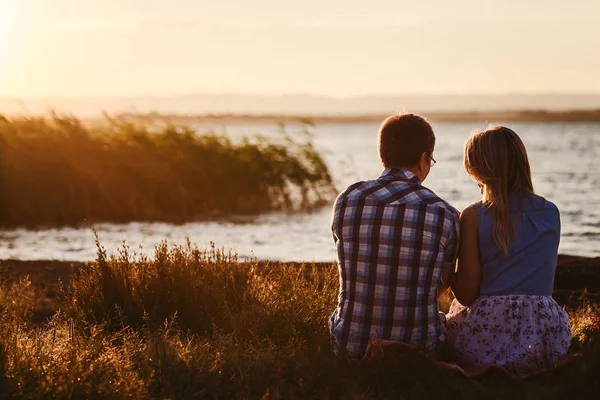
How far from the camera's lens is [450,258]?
507cm

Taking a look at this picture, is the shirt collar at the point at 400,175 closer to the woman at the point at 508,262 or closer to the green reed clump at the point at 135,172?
the woman at the point at 508,262

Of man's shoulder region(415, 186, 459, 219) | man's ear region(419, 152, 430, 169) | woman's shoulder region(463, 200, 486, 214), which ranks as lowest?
woman's shoulder region(463, 200, 486, 214)

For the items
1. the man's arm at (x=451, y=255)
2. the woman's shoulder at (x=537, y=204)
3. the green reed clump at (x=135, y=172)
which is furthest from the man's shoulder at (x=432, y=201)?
the green reed clump at (x=135, y=172)

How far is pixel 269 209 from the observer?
706 inches

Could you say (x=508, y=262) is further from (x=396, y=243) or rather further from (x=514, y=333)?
(x=396, y=243)

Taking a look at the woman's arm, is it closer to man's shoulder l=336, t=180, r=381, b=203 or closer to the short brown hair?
the short brown hair

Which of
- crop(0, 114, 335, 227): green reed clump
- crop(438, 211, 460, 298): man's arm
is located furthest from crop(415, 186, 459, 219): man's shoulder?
crop(0, 114, 335, 227): green reed clump

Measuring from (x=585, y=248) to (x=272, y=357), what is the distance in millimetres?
8930

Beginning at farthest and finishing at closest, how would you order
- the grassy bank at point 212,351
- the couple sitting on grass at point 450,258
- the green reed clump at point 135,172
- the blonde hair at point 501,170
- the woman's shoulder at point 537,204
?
the green reed clump at point 135,172
the woman's shoulder at point 537,204
the blonde hair at point 501,170
the couple sitting on grass at point 450,258
the grassy bank at point 212,351

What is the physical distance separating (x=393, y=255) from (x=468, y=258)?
19.6 inches

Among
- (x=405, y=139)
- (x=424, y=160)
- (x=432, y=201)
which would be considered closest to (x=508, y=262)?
(x=432, y=201)

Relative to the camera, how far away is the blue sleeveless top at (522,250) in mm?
5074

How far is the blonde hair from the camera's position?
5.02m

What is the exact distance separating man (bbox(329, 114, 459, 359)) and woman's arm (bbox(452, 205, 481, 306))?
9cm
